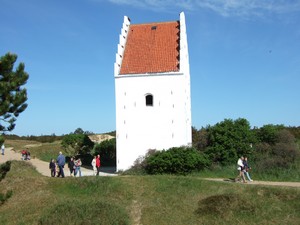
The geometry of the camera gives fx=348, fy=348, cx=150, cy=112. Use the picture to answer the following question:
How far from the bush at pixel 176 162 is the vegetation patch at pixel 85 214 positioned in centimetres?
783

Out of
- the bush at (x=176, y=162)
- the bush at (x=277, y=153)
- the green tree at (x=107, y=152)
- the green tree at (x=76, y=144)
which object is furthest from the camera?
the green tree at (x=76, y=144)

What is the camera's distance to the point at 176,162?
23141 mm

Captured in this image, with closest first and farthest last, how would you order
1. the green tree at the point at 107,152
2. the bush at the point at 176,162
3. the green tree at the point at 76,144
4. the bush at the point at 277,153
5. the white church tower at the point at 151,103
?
the bush at the point at 176,162 < the bush at the point at 277,153 < the white church tower at the point at 151,103 < the green tree at the point at 107,152 < the green tree at the point at 76,144

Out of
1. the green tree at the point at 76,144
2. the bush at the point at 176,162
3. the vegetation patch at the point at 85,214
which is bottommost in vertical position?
the vegetation patch at the point at 85,214

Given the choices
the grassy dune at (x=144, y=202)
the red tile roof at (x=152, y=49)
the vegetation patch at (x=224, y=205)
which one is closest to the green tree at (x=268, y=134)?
the red tile roof at (x=152, y=49)

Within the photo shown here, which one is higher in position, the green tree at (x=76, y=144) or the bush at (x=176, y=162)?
the green tree at (x=76, y=144)

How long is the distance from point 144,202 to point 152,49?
1509cm

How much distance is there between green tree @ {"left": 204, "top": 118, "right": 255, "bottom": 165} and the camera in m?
25.3

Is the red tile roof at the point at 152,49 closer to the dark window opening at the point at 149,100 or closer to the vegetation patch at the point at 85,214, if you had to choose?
the dark window opening at the point at 149,100

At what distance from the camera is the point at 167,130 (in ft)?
86.0

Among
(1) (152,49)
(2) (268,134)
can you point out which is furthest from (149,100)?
(2) (268,134)

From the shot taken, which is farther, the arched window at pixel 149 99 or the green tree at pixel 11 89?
the arched window at pixel 149 99

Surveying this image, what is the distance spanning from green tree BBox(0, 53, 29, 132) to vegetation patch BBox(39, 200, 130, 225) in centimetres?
417

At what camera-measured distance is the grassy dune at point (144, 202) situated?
14844mm
